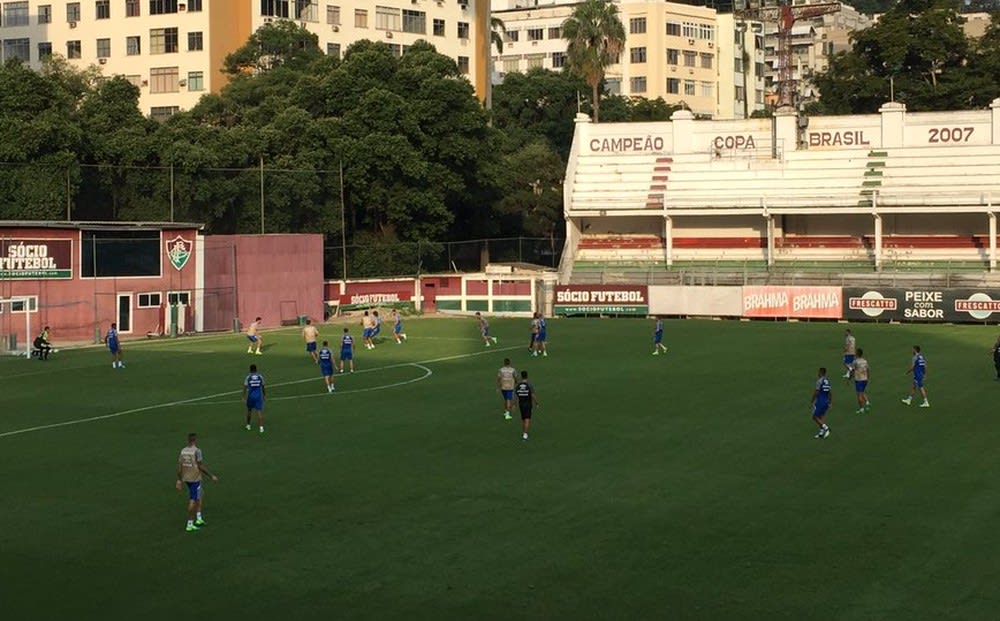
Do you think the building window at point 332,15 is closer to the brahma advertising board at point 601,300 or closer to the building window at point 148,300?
the brahma advertising board at point 601,300

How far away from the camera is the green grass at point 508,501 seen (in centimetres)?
1952

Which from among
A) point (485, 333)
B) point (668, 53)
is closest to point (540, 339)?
point (485, 333)

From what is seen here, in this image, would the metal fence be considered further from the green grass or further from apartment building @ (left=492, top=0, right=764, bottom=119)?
apartment building @ (left=492, top=0, right=764, bottom=119)

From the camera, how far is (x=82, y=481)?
28.5m

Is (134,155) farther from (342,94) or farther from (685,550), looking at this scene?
(685,550)

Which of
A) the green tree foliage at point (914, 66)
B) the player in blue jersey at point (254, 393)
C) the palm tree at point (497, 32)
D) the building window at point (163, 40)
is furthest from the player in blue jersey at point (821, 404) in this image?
the palm tree at point (497, 32)

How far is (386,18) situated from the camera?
4685 inches

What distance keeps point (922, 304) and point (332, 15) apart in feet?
215

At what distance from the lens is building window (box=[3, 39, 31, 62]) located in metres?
117

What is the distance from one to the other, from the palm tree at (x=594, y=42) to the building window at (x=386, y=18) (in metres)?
16.6

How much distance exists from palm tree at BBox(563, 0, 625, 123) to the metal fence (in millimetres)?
18846

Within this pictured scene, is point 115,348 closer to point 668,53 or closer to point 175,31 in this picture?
point 175,31

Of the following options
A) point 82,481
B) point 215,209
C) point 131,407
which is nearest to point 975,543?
point 82,481

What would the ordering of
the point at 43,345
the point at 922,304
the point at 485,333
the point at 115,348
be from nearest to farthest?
the point at 115,348
the point at 43,345
the point at 485,333
the point at 922,304
